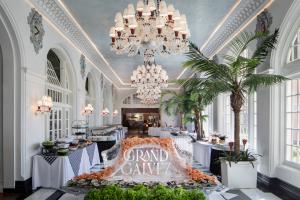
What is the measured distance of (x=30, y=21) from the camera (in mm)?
6152

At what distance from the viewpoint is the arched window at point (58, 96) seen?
27.8 feet

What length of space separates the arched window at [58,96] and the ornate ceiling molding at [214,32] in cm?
95

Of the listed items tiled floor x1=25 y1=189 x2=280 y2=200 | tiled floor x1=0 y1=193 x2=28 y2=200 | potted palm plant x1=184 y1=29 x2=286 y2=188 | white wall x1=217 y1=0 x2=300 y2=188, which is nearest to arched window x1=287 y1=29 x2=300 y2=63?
white wall x1=217 y1=0 x2=300 y2=188

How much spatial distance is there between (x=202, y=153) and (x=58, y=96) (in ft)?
16.3

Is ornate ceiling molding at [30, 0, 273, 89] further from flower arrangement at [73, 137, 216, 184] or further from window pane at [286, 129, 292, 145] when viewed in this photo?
flower arrangement at [73, 137, 216, 184]

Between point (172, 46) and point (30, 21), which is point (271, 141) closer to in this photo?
point (172, 46)

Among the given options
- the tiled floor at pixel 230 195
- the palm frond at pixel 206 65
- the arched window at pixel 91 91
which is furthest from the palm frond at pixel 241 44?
the arched window at pixel 91 91

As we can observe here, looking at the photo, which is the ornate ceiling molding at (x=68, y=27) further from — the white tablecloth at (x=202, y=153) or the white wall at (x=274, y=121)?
the white tablecloth at (x=202, y=153)

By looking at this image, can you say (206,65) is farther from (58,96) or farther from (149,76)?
(58,96)

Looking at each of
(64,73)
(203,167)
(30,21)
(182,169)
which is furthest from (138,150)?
A: (64,73)

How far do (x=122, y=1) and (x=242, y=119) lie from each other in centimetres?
495

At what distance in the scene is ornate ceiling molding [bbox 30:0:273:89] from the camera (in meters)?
6.71

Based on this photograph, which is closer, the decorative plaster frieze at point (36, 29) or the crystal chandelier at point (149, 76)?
the decorative plaster frieze at point (36, 29)

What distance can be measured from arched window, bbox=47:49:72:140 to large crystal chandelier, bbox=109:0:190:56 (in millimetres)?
4032
